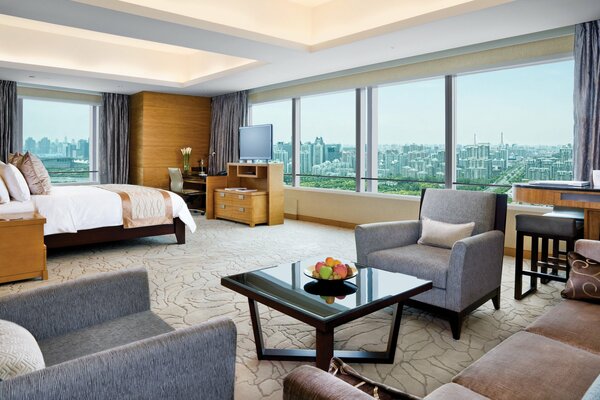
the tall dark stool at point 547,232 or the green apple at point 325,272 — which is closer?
the green apple at point 325,272

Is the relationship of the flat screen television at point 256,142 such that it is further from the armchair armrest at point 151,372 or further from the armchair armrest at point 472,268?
the armchair armrest at point 151,372

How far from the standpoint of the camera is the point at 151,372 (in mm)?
1148

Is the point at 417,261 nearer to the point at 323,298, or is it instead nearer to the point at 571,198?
the point at 323,298

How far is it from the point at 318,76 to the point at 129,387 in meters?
6.44

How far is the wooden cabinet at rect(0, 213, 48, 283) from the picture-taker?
3734 mm

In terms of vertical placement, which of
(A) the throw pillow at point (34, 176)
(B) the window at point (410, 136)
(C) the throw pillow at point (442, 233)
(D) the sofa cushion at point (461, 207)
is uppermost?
(B) the window at point (410, 136)

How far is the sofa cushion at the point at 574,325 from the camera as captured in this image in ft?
5.52

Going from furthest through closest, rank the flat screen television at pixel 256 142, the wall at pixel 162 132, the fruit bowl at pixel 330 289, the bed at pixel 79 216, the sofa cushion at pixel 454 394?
1. the wall at pixel 162 132
2. the flat screen television at pixel 256 142
3. the bed at pixel 79 216
4. the fruit bowl at pixel 330 289
5. the sofa cushion at pixel 454 394

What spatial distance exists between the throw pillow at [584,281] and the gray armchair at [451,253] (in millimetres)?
586

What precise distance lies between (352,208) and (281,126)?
2339mm

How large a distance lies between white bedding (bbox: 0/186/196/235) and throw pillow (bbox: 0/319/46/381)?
355 cm

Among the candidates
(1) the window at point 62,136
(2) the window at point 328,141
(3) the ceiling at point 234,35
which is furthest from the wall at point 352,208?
(1) the window at point 62,136

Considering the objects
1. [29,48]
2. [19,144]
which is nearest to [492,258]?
[29,48]

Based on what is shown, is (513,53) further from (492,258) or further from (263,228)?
(263,228)
